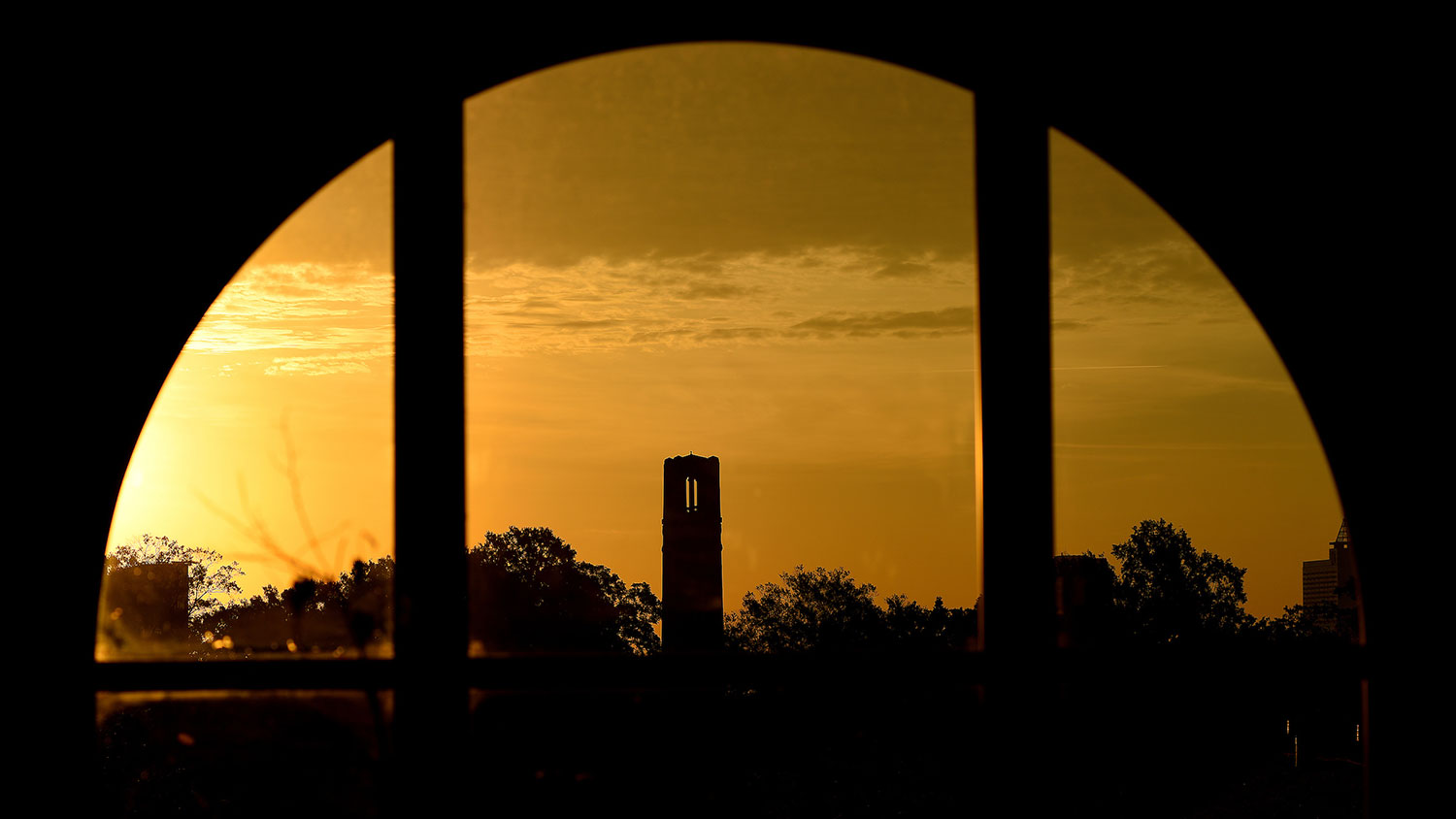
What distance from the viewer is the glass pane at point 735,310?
1860 millimetres

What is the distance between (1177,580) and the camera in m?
22.2

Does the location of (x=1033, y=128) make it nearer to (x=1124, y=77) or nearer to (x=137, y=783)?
(x=1124, y=77)

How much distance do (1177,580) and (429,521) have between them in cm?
2332

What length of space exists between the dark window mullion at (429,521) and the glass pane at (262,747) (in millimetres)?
73

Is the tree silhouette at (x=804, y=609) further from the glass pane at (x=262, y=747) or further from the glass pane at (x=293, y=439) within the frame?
the glass pane at (x=293, y=439)

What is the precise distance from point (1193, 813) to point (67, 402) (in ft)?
52.9

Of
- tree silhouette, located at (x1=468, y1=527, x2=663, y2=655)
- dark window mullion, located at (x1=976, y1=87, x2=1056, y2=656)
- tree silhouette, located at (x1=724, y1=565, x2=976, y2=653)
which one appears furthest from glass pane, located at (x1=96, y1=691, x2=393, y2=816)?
tree silhouette, located at (x1=724, y1=565, x2=976, y2=653)

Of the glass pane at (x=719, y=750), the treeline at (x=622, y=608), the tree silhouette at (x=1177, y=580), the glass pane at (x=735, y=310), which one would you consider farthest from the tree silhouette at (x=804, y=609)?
the glass pane at (x=735, y=310)

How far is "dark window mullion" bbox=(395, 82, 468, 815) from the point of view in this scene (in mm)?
1420

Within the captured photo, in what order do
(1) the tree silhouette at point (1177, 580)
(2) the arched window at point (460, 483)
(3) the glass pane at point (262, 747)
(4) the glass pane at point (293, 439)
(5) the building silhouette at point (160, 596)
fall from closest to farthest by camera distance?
(2) the arched window at point (460, 483), (3) the glass pane at point (262, 747), (4) the glass pane at point (293, 439), (5) the building silhouette at point (160, 596), (1) the tree silhouette at point (1177, 580)

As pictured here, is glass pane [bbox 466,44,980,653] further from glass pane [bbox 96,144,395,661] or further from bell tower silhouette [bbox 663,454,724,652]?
bell tower silhouette [bbox 663,454,724,652]

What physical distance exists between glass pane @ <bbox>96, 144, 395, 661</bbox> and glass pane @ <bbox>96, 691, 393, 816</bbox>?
11 cm

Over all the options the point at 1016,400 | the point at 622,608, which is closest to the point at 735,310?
the point at 1016,400

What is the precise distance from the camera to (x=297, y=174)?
64.1 inches
